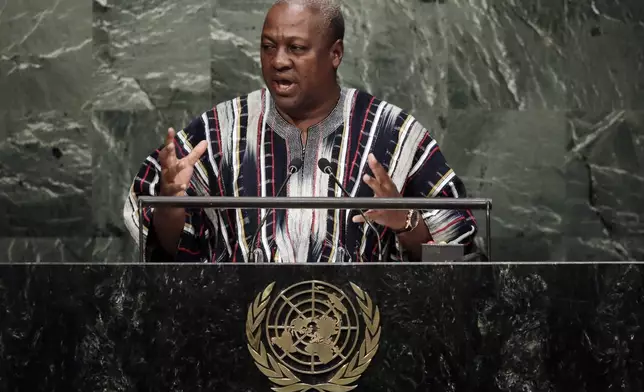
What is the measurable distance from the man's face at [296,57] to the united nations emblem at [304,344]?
6.00 feet

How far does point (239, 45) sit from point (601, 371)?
10.7ft

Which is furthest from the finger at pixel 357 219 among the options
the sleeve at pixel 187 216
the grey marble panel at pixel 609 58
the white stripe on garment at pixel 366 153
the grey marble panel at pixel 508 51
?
the grey marble panel at pixel 609 58

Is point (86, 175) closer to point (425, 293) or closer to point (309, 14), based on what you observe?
point (309, 14)

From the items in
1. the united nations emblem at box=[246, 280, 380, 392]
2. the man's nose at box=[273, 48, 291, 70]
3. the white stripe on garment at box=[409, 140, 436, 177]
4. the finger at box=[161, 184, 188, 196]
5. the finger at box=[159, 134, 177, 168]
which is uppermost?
the man's nose at box=[273, 48, 291, 70]

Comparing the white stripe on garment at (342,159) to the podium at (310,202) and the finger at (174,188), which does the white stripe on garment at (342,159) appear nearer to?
the finger at (174,188)

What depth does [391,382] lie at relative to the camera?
3350mm

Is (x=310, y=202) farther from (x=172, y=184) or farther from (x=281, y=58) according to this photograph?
(x=281, y=58)

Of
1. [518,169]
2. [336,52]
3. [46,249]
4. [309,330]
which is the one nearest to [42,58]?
[46,249]

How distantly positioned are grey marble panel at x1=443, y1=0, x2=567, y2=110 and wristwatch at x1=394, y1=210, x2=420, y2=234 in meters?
1.63

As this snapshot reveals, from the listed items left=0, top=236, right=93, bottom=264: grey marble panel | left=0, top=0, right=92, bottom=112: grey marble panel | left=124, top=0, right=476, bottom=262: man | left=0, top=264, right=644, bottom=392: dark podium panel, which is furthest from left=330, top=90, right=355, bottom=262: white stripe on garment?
left=0, top=236, right=93, bottom=264: grey marble panel

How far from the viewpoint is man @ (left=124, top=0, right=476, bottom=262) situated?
4.65m

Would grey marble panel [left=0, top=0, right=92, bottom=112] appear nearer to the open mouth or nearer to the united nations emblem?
the open mouth

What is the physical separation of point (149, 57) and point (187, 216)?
161 cm

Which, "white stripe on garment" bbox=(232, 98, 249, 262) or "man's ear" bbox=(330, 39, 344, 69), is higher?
"man's ear" bbox=(330, 39, 344, 69)
